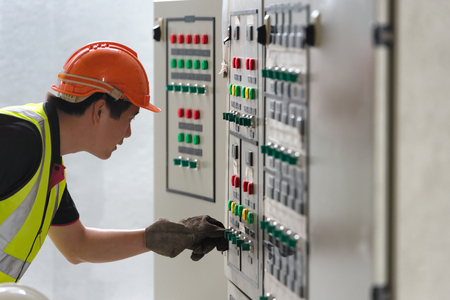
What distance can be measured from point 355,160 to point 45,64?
8.74 feet

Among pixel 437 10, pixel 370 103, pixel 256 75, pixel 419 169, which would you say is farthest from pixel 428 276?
pixel 256 75

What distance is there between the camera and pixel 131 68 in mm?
1436

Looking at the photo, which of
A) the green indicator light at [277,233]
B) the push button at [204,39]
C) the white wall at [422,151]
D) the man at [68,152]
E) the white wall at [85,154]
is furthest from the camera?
the white wall at [85,154]

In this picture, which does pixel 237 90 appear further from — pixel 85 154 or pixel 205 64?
pixel 85 154

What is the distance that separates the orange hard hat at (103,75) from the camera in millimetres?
1370

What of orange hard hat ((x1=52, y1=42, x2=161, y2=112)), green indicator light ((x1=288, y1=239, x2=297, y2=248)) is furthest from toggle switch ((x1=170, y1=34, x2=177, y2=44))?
green indicator light ((x1=288, y1=239, x2=297, y2=248))

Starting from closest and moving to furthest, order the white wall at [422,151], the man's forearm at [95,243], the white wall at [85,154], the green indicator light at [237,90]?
the white wall at [422,151]
the green indicator light at [237,90]
the man's forearm at [95,243]
the white wall at [85,154]

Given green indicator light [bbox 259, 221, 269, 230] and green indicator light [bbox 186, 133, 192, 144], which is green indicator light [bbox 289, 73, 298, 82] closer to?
green indicator light [bbox 259, 221, 269, 230]

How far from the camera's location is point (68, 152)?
1.39 metres

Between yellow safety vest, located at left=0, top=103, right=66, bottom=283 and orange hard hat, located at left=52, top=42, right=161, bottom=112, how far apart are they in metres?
0.10

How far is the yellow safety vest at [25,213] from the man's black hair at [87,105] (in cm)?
5

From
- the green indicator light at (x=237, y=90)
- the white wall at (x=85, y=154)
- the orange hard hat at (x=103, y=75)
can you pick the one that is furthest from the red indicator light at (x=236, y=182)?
the white wall at (x=85, y=154)

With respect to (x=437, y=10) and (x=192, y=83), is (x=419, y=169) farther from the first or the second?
(x=192, y=83)

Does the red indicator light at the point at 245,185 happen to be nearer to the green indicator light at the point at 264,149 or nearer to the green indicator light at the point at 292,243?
the green indicator light at the point at 264,149
